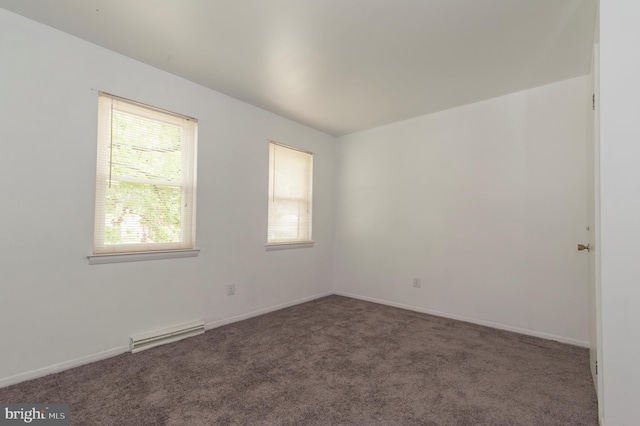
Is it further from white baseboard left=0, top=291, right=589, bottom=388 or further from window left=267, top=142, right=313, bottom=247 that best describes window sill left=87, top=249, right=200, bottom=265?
window left=267, top=142, right=313, bottom=247

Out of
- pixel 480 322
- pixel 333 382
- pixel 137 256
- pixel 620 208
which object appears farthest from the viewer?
pixel 480 322

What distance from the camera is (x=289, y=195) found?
4.03 m

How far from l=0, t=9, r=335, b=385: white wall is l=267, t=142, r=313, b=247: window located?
2.25ft

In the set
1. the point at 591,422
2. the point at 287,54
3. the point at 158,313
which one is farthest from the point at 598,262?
the point at 158,313

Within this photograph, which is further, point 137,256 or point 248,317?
point 248,317

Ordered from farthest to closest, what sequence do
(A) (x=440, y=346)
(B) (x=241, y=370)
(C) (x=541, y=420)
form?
(A) (x=440, y=346)
(B) (x=241, y=370)
(C) (x=541, y=420)

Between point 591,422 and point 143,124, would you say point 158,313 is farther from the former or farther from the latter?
point 591,422

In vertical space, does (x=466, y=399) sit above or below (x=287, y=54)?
below

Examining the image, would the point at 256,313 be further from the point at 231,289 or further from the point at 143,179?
the point at 143,179

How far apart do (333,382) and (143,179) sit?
7.64ft

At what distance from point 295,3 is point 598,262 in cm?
230

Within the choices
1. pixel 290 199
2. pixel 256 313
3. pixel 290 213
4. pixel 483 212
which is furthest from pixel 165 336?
pixel 483 212

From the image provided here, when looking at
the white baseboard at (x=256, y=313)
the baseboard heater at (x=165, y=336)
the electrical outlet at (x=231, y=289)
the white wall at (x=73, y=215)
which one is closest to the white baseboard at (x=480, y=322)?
the white baseboard at (x=256, y=313)

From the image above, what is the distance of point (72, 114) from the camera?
223 centimetres
